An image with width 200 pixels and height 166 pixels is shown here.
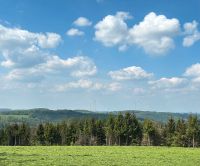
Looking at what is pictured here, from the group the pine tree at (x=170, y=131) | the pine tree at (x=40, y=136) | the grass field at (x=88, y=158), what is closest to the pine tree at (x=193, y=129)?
the pine tree at (x=170, y=131)

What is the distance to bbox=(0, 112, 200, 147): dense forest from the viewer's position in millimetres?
121688

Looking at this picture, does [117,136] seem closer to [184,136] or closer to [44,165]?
[184,136]

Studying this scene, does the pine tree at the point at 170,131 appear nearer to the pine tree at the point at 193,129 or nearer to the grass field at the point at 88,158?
the pine tree at the point at 193,129

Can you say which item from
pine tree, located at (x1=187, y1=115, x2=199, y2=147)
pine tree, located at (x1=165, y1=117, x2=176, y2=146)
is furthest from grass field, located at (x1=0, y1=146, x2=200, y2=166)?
pine tree, located at (x1=165, y1=117, x2=176, y2=146)

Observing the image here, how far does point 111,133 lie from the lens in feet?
412

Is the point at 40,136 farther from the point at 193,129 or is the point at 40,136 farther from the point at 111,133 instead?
the point at 193,129

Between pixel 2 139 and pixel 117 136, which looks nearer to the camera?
pixel 117 136

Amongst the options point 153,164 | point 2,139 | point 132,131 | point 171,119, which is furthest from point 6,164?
point 2,139

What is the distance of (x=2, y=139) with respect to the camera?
456 ft

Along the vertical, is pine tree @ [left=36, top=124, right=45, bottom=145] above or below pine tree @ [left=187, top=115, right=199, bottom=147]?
below

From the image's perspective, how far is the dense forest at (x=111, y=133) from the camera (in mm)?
121688

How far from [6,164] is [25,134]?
343 feet

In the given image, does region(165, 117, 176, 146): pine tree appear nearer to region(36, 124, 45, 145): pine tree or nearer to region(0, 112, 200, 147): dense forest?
region(0, 112, 200, 147): dense forest

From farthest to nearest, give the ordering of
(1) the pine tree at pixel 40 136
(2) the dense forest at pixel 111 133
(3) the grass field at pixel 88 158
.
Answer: (1) the pine tree at pixel 40 136
(2) the dense forest at pixel 111 133
(3) the grass field at pixel 88 158
